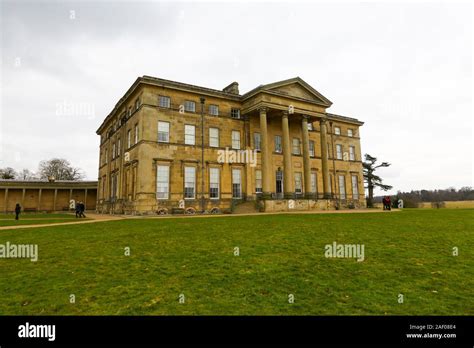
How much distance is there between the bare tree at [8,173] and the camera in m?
67.6

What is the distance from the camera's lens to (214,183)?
30.5 m

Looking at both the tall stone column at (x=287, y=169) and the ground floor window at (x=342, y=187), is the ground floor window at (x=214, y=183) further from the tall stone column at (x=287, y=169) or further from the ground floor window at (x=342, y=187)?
the ground floor window at (x=342, y=187)

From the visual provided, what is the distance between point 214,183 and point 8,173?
6806 centimetres

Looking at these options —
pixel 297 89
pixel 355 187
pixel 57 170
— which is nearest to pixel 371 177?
pixel 355 187

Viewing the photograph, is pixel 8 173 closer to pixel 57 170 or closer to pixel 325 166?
pixel 57 170

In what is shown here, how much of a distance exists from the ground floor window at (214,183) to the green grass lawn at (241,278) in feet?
63.6

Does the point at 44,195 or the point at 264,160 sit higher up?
the point at 264,160

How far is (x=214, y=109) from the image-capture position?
31641 mm

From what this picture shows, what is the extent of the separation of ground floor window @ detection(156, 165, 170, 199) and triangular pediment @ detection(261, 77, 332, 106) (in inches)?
545

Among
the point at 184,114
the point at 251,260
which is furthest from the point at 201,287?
the point at 184,114

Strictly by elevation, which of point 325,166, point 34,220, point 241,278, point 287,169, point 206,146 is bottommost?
point 241,278
